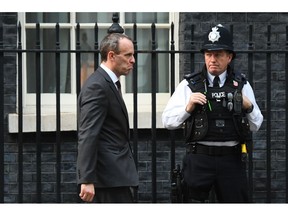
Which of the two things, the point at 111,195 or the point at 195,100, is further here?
the point at 195,100

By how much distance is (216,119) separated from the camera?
7164mm

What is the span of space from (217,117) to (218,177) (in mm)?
442

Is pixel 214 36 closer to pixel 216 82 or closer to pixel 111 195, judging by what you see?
pixel 216 82

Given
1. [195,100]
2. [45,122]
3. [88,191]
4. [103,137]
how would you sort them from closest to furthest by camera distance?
1. [88,191]
2. [103,137]
3. [195,100]
4. [45,122]

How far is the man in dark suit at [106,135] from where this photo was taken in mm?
6418

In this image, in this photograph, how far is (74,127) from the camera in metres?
9.22

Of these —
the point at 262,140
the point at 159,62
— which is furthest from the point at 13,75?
the point at 262,140

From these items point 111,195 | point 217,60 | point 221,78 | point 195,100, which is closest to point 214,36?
point 217,60

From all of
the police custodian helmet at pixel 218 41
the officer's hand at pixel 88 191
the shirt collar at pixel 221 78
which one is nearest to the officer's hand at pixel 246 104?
the shirt collar at pixel 221 78

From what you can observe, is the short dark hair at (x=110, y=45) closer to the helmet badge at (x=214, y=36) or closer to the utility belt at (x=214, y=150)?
the helmet badge at (x=214, y=36)

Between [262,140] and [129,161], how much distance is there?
299cm

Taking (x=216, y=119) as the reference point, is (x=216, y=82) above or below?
above

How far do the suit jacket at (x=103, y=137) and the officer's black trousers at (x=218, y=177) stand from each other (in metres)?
0.73

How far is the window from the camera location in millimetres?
9516
